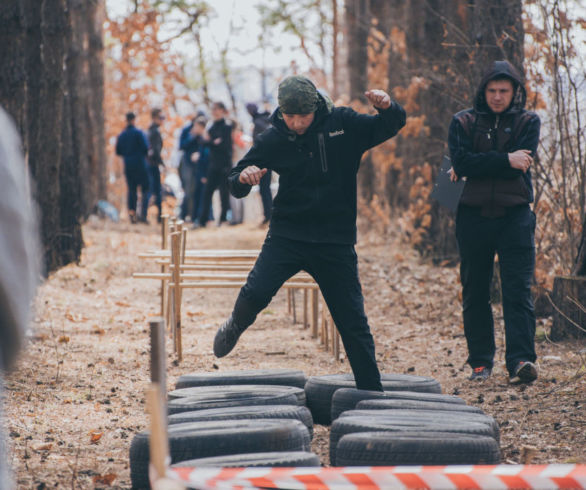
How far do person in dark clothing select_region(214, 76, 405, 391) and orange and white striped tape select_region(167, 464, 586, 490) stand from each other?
73.4 inches

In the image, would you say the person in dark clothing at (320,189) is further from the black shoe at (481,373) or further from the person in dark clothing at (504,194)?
the black shoe at (481,373)

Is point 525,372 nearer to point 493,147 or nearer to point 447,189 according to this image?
point 447,189

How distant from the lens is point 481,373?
22.3ft

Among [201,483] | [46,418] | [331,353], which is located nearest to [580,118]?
[331,353]

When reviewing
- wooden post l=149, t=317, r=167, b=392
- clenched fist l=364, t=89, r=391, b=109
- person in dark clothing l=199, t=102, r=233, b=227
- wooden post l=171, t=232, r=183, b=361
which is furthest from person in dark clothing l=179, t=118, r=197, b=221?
wooden post l=149, t=317, r=167, b=392

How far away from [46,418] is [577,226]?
16.5ft

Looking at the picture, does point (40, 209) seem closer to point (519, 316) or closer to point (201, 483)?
point (519, 316)

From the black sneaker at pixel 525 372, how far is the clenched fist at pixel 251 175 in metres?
2.37

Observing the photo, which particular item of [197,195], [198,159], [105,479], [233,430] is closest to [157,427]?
[233,430]

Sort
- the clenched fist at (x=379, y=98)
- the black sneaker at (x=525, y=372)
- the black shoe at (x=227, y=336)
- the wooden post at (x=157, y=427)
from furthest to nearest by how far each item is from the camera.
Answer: the black sneaker at (x=525, y=372) < the black shoe at (x=227, y=336) < the clenched fist at (x=379, y=98) < the wooden post at (x=157, y=427)

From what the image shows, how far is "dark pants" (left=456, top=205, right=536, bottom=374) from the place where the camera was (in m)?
6.45

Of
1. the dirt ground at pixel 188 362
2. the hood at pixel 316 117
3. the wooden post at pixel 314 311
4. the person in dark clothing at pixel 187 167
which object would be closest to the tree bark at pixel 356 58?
the person in dark clothing at pixel 187 167

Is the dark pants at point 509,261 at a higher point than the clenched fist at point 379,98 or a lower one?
lower

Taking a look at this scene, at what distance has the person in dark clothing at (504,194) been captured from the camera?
6.42m
